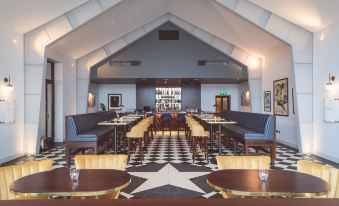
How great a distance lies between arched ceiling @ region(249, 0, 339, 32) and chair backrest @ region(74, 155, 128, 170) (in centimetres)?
533

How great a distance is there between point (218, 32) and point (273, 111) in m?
3.56

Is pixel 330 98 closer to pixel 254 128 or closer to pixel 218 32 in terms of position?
pixel 254 128

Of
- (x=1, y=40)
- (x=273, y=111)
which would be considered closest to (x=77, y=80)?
(x=1, y=40)

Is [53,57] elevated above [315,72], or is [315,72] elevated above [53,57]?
[53,57]

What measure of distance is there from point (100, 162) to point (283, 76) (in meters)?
7.54

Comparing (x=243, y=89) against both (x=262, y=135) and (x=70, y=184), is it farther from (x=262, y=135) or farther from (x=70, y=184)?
(x=70, y=184)

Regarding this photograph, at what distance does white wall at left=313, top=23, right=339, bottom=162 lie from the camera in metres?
6.24

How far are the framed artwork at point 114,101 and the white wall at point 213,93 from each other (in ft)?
15.1

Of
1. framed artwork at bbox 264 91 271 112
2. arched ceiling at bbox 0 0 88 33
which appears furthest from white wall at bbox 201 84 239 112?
arched ceiling at bbox 0 0 88 33

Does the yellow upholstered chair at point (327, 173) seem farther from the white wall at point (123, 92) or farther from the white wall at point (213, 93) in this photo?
the white wall at point (123, 92)

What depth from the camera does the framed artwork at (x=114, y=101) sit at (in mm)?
15336

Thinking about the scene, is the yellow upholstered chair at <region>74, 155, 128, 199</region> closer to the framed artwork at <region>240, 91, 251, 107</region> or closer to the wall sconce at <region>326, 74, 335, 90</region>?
the wall sconce at <region>326, 74, 335, 90</region>

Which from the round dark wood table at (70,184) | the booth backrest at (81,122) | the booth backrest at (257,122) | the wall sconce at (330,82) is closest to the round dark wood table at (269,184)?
the round dark wood table at (70,184)

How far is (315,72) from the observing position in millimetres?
7070
